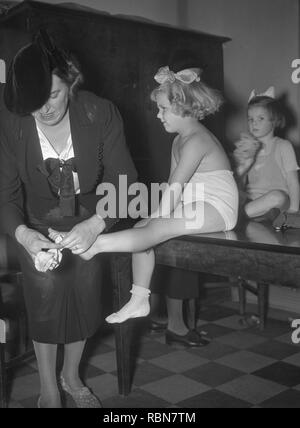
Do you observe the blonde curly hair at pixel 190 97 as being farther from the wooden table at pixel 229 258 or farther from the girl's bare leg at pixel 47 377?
the girl's bare leg at pixel 47 377

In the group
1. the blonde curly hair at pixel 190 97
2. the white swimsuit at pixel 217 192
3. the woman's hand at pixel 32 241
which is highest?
the blonde curly hair at pixel 190 97

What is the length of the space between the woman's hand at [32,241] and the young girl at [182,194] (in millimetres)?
112

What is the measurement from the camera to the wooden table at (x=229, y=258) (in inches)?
67.2

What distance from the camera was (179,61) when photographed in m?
2.41

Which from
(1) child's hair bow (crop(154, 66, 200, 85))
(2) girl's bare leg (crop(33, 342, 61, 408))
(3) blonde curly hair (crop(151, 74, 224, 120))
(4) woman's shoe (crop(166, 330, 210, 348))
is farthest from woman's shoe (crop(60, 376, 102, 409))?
(1) child's hair bow (crop(154, 66, 200, 85))

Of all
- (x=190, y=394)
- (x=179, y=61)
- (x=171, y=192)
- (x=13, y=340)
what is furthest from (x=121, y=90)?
(x=190, y=394)

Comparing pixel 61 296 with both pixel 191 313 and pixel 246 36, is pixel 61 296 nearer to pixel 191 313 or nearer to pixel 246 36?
pixel 191 313

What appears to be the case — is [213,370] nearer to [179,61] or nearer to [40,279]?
[40,279]

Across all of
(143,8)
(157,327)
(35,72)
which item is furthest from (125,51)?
(157,327)

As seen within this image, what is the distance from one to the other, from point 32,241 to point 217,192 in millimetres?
805

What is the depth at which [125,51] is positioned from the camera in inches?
130

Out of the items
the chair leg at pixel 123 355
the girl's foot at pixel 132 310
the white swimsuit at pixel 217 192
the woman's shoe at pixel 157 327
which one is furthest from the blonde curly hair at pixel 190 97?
the woman's shoe at pixel 157 327
